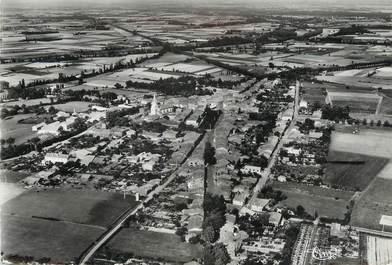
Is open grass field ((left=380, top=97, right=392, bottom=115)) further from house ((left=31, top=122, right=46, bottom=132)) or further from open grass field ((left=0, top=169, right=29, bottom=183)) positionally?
open grass field ((left=0, top=169, right=29, bottom=183))

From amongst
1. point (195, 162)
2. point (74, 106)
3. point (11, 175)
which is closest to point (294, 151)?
point (195, 162)

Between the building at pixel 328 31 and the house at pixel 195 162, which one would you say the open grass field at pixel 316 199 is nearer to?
the house at pixel 195 162

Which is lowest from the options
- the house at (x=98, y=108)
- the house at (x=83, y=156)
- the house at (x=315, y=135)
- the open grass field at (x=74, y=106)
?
the open grass field at (x=74, y=106)

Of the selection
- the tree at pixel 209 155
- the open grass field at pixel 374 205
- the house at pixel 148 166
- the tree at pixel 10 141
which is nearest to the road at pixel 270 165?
the tree at pixel 209 155

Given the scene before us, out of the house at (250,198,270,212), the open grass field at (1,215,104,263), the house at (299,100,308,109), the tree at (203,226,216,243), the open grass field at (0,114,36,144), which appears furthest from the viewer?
the house at (299,100,308,109)

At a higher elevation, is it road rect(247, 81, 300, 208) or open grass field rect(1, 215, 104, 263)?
open grass field rect(1, 215, 104, 263)

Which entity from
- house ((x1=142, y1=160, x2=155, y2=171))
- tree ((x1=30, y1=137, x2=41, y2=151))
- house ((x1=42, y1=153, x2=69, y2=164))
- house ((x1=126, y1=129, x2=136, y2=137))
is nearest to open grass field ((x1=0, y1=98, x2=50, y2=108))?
tree ((x1=30, y1=137, x2=41, y2=151))
